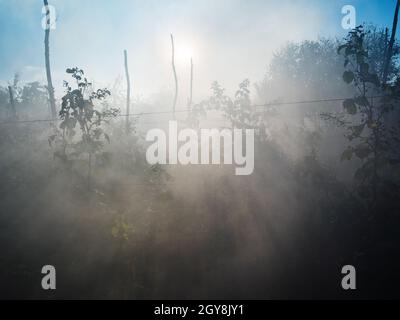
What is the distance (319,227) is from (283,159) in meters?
3.98

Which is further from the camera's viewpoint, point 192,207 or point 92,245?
point 192,207

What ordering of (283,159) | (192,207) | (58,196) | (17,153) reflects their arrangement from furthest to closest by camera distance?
(17,153) < (283,159) < (58,196) < (192,207)

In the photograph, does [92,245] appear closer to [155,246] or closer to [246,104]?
[155,246]

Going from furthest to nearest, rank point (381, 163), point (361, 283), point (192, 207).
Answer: point (192, 207) < point (381, 163) < point (361, 283)

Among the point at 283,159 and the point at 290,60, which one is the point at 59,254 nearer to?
the point at 283,159

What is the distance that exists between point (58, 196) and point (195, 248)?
16.0ft

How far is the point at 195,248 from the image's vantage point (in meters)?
6.27

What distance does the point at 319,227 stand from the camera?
707 centimetres

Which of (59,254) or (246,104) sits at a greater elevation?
(246,104)

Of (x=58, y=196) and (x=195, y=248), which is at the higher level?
(x=58, y=196)

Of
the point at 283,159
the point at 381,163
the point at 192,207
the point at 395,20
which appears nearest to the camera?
the point at 381,163

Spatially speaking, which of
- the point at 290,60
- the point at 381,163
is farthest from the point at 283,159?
the point at 290,60

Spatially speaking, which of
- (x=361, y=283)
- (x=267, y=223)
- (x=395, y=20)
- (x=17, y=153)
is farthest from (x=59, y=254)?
(x=395, y=20)

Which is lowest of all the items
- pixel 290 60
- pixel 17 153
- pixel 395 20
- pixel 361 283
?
pixel 361 283
